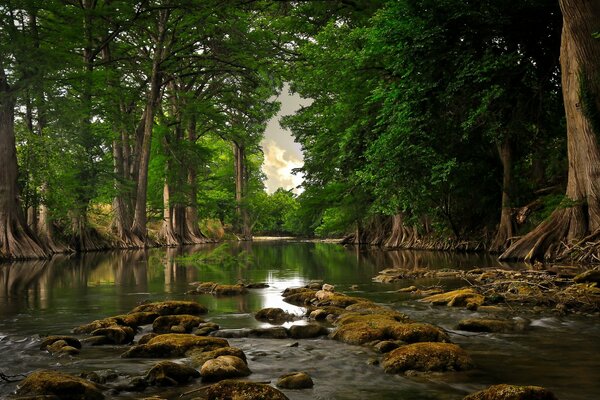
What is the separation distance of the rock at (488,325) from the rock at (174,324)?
334cm

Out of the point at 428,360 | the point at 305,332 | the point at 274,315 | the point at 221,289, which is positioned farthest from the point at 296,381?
the point at 221,289

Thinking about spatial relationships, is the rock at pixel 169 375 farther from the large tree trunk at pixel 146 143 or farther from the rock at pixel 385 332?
the large tree trunk at pixel 146 143

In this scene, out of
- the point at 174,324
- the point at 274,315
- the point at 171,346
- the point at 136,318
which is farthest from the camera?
the point at 274,315

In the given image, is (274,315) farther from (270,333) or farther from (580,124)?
(580,124)

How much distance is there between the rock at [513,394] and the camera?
373cm

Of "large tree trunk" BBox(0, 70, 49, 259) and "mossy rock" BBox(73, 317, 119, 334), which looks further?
"large tree trunk" BBox(0, 70, 49, 259)

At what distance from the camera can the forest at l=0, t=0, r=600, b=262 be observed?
1529cm

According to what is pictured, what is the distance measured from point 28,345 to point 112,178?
923 inches

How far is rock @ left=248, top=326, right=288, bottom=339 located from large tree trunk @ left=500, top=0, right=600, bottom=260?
346 inches

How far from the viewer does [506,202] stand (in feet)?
61.4

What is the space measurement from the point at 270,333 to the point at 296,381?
7.22 feet

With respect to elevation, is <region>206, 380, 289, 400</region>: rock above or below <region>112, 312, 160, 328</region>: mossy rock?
below

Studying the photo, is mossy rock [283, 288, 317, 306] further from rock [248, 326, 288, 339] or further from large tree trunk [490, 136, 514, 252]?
large tree trunk [490, 136, 514, 252]

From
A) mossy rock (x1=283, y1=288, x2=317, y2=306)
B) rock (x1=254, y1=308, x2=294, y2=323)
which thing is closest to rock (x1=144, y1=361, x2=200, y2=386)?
rock (x1=254, y1=308, x2=294, y2=323)
